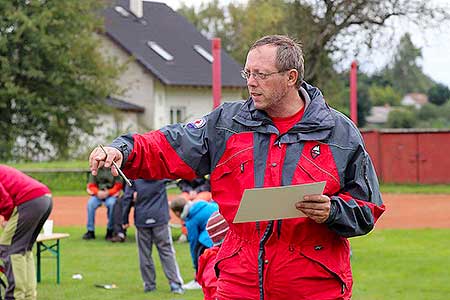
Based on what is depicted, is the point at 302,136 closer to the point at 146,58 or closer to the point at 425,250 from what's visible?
the point at 425,250

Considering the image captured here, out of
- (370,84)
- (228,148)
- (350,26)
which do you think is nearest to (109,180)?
(228,148)

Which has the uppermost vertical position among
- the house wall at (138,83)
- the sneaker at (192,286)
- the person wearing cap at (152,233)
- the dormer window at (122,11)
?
the dormer window at (122,11)

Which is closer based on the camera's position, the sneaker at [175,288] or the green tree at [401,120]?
the sneaker at [175,288]

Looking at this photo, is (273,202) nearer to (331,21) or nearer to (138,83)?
(331,21)

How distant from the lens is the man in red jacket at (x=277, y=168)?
4727 mm

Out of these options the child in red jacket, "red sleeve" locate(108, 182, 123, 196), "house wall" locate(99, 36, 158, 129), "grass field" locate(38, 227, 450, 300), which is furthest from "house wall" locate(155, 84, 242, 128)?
the child in red jacket

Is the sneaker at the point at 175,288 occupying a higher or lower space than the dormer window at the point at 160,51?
lower

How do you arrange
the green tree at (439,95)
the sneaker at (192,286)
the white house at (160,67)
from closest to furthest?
1. the sneaker at (192,286)
2. the white house at (160,67)
3. the green tree at (439,95)

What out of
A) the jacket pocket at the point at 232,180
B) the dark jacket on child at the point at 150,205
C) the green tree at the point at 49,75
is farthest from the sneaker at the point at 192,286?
the green tree at the point at 49,75

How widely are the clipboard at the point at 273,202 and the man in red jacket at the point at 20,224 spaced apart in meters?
5.29

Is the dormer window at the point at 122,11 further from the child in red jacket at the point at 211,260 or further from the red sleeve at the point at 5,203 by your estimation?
the child in red jacket at the point at 211,260

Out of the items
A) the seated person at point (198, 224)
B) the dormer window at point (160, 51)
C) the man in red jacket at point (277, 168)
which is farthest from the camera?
the dormer window at point (160, 51)

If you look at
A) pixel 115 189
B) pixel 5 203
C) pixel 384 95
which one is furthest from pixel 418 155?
pixel 384 95

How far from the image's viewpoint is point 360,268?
14.3 m
